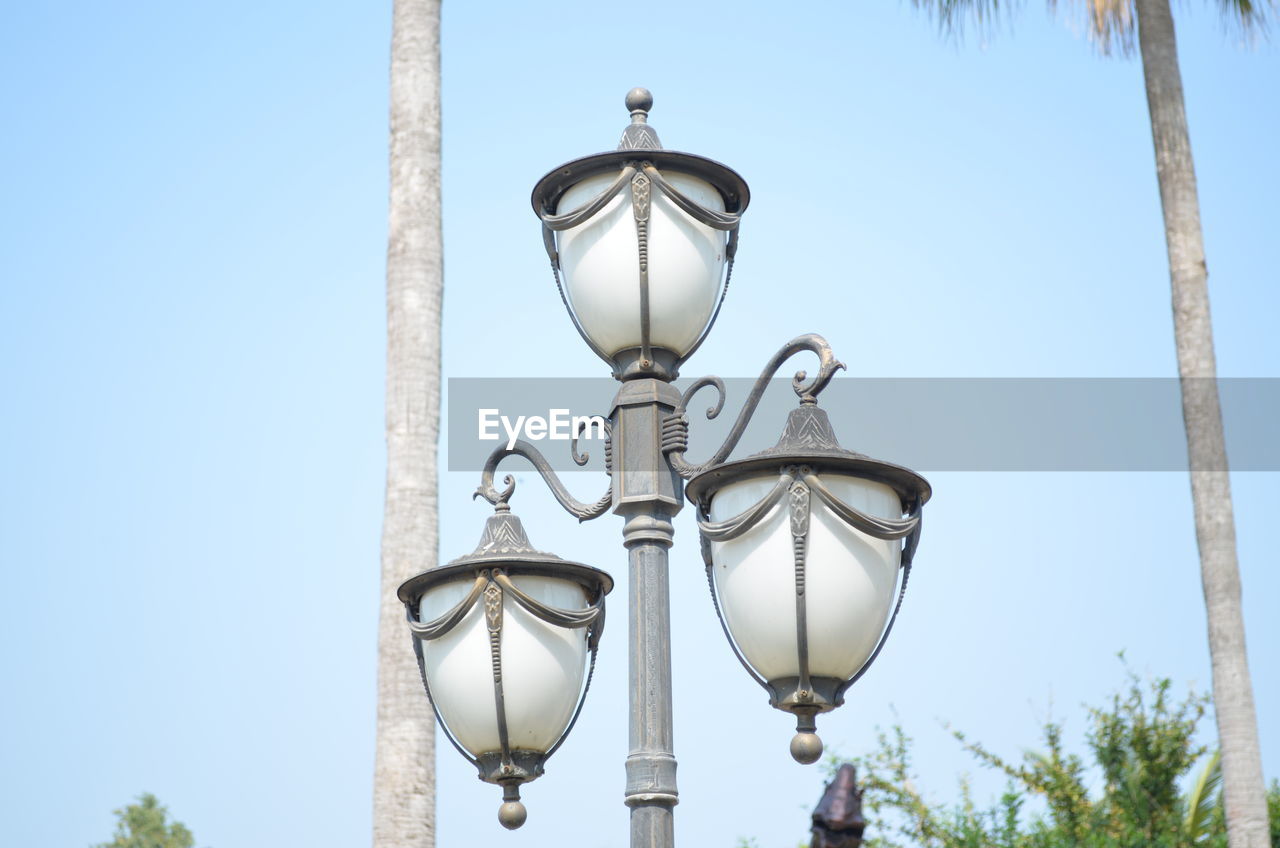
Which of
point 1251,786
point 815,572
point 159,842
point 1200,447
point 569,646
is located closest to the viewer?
point 815,572

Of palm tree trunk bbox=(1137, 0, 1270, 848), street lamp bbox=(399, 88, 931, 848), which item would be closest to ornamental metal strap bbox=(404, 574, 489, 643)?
street lamp bbox=(399, 88, 931, 848)

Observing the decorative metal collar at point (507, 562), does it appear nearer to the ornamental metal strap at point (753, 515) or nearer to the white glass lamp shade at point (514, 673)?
the white glass lamp shade at point (514, 673)

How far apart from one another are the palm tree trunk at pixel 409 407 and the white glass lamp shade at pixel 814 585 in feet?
19.2

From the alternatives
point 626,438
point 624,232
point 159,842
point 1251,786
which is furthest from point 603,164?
point 159,842

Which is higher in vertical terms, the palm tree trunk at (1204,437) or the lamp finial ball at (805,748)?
the palm tree trunk at (1204,437)

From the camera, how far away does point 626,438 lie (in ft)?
14.1

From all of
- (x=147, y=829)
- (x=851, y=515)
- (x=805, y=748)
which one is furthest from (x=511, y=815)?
(x=147, y=829)

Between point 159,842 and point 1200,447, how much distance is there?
1567 inches

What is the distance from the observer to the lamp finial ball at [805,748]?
12.0 feet

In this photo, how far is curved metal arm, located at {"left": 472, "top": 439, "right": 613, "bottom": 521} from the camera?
4.39 meters

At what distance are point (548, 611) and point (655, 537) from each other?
13.5 inches

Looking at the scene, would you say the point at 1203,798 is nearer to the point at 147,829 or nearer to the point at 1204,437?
the point at 1204,437

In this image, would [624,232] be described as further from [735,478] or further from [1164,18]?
[1164,18]

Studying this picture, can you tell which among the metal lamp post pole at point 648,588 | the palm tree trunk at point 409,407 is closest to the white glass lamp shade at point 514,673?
the metal lamp post pole at point 648,588
